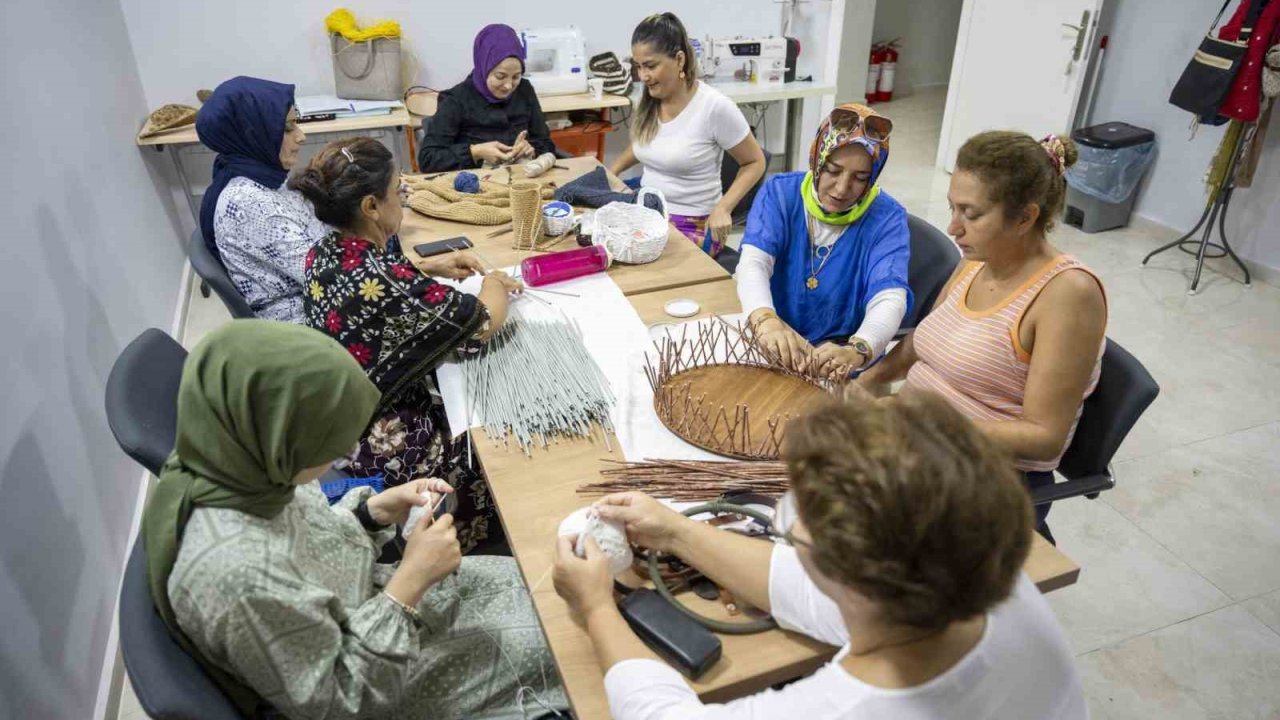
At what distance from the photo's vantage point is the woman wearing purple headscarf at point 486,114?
303cm

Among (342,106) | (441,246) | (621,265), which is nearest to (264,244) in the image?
(441,246)

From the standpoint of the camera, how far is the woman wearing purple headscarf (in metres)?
3.03

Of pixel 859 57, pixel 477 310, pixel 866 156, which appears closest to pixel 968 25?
pixel 859 57

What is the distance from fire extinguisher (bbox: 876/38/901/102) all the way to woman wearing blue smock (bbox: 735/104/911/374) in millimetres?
5819

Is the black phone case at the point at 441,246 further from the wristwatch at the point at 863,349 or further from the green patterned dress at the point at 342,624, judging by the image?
the wristwatch at the point at 863,349

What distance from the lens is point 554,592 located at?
1117mm

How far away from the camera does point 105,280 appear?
99.3 inches

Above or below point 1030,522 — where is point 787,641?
below

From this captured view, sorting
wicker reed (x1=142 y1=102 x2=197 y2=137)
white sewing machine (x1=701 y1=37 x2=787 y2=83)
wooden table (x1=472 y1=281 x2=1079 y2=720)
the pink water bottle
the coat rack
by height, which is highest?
white sewing machine (x1=701 y1=37 x2=787 y2=83)

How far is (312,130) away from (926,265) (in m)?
3.12

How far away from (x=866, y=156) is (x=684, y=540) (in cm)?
119

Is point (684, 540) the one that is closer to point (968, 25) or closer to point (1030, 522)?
point (1030, 522)

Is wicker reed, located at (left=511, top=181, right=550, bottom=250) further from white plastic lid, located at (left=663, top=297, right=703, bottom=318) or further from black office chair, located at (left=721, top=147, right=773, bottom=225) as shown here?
black office chair, located at (left=721, top=147, right=773, bottom=225)

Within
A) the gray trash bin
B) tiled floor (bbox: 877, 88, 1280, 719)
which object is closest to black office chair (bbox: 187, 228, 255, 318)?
tiled floor (bbox: 877, 88, 1280, 719)
